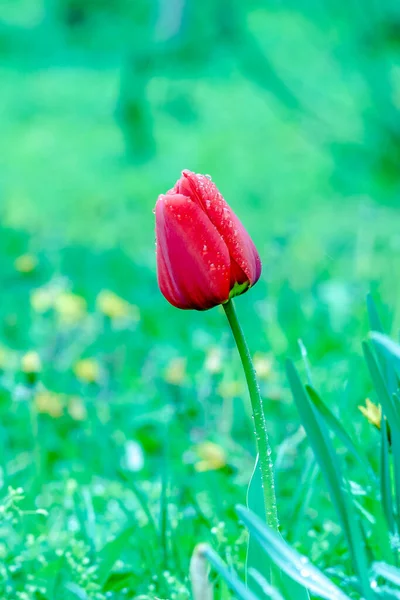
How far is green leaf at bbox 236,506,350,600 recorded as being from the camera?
0.57 meters

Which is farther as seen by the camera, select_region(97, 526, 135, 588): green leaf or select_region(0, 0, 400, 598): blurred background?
select_region(0, 0, 400, 598): blurred background

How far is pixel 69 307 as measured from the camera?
5.48 ft

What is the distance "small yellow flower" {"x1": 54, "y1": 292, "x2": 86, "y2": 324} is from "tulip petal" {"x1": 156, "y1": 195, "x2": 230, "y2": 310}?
3.30 ft

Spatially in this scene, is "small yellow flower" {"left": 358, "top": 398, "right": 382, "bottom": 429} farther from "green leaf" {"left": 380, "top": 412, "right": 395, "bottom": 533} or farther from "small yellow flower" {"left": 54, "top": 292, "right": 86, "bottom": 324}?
"small yellow flower" {"left": 54, "top": 292, "right": 86, "bottom": 324}

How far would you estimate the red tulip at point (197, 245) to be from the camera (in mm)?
664

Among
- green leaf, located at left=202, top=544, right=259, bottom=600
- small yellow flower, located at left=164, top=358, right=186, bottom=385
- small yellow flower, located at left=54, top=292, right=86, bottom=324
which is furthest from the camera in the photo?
small yellow flower, located at left=54, top=292, right=86, bottom=324

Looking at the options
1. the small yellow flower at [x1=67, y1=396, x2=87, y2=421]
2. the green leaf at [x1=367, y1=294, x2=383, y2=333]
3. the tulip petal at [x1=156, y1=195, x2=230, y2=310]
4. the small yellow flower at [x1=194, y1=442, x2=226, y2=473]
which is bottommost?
the small yellow flower at [x1=194, y1=442, x2=226, y2=473]

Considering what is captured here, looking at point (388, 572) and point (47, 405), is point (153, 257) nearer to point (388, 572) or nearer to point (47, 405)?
point (47, 405)

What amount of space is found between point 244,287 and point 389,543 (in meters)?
0.23

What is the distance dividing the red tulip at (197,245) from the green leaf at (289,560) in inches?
7.1

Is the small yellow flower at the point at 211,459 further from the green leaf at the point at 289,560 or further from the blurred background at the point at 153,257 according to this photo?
the green leaf at the point at 289,560

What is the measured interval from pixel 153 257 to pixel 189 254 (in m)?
2.09

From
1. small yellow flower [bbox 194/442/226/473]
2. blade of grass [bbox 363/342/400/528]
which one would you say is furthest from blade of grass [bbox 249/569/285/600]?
small yellow flower [bbox 194/442/226/473]

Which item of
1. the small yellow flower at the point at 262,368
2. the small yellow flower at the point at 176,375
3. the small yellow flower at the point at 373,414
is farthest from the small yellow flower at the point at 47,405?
the small yellow flower at the point at 373,414
